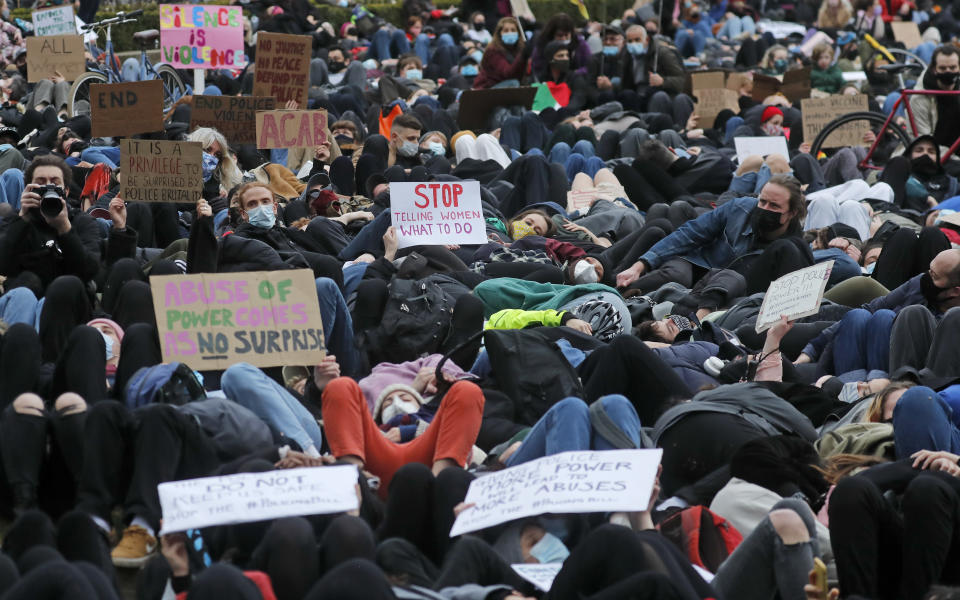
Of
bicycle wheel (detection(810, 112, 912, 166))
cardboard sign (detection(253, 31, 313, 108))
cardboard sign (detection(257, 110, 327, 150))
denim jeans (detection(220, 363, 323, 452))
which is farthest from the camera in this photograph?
bicycle wheel (detection(810, 112, 912, 166))

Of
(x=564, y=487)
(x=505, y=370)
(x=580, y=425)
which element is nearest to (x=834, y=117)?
(x=505, y=370)

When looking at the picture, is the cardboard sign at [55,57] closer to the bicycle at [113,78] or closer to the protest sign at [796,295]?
the bicycle at [113,78]

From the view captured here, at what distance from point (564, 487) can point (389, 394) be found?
1.67 meters

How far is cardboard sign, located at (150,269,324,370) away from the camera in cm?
699

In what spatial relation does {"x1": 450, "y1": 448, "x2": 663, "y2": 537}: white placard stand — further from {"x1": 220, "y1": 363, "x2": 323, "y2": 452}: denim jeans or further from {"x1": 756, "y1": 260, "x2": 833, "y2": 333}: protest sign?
{"x1": 756, "y1": 260, "x2": 833, "y2": 333}: protest sign

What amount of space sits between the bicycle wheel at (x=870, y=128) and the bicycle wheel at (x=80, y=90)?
6.30m

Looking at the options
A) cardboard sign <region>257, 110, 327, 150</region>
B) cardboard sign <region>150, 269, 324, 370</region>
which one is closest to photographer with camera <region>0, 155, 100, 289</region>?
cardboard sign <region>150, 269, 324, 370</region>

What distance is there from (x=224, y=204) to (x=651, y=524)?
17.5 ft

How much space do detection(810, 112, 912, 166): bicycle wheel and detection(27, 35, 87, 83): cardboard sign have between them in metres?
6.63

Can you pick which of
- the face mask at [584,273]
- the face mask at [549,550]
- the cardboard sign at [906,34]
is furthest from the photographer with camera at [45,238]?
the cardboard sign at [906,34]

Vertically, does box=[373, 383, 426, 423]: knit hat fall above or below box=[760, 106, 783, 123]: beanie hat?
above

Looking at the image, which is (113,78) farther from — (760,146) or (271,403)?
(271,403)

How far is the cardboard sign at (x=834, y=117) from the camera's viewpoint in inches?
538

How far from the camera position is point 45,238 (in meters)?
7.96
